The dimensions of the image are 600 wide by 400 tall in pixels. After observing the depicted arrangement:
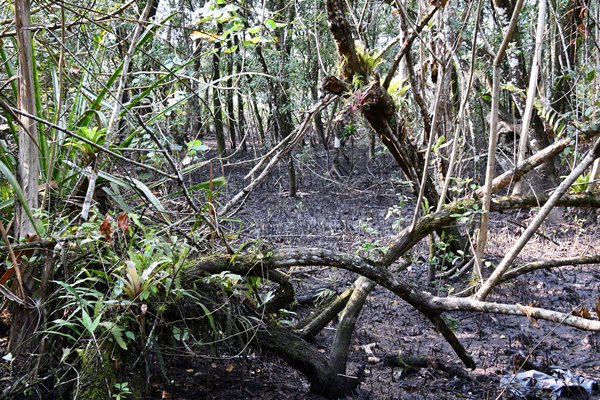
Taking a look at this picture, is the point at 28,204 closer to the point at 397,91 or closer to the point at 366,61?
the point at 366,61

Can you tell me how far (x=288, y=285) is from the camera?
10.8 feet

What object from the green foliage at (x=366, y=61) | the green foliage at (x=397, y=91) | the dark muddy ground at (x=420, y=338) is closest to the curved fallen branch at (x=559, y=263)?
the dark muddy ground at (x=420, y=338)

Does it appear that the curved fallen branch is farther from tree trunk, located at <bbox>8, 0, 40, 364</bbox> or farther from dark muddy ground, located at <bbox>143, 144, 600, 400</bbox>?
tree trunk, located at <bbox>8, 0, 40, 364</bbox>

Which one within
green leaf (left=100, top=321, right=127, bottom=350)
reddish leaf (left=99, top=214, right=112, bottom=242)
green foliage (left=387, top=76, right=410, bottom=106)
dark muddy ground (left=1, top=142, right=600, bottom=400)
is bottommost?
dark muddy ground (left=1, top=142, right=600, bottom=400)

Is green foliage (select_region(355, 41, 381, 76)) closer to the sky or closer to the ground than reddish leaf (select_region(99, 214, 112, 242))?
closer to the sky

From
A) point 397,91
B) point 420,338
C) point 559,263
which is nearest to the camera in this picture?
point 559,263

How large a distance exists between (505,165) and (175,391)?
704cm

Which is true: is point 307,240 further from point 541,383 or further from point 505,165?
point 541,383

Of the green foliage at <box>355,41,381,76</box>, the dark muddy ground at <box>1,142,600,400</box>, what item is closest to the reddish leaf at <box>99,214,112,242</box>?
the dark muddy ground at <box>1,142,600,400</box>

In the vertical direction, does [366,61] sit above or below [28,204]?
above

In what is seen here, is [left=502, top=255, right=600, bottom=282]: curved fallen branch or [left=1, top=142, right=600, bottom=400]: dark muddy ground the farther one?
[left=502, top=255, right=600, bottom=282]: curved fallen branch

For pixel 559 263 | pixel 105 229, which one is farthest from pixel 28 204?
pixel 559 263

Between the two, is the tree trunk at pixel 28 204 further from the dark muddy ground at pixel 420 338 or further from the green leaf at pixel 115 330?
the dark muddy ground at pixel 420 338

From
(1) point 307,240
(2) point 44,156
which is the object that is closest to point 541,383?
(2) point 44,156
